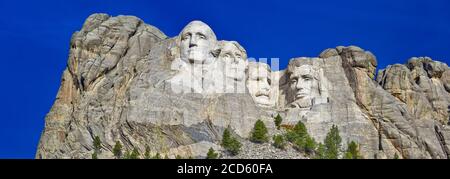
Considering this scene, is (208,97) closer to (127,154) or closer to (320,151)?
(127,154)

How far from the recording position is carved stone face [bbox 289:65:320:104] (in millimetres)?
71250

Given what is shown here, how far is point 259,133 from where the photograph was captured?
66.6m

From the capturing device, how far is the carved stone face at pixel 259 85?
71750 mm

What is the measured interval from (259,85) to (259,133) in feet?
19.5

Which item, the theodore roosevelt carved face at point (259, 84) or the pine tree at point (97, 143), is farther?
the theodore roosevelt carved face at point (259, 84)

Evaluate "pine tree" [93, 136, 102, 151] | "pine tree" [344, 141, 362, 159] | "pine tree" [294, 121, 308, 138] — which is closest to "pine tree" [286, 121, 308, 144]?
"pine tree" [294, 121, 308, 138]

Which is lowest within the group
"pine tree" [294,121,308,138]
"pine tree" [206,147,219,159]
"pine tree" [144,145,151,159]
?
"pine tree" [206,147,219,159]

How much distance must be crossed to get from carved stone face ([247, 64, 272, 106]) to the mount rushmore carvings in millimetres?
66

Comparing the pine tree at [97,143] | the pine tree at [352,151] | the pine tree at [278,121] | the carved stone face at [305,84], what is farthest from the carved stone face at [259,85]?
the pine tree at [97,143]

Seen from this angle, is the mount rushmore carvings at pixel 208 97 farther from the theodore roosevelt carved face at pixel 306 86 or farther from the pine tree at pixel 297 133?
the pine tree at pixel 297 133

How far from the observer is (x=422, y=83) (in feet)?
244

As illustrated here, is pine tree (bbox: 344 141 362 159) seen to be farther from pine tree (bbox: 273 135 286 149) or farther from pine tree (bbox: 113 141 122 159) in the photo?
pine tree (bbox: 113 141 122 159)

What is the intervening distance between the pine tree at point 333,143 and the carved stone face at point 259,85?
486cm
